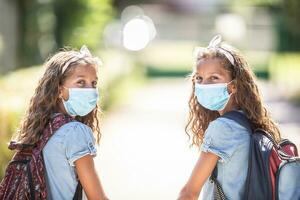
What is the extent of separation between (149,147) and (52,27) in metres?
7.96

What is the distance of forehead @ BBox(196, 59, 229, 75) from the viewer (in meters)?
4.12

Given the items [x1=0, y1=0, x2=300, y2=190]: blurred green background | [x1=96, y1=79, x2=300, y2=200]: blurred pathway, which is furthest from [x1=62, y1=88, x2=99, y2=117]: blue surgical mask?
[x1=96, y1=79, x2=300, y2=200]: blurred pathway

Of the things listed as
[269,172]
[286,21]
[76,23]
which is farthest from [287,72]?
[269,172]

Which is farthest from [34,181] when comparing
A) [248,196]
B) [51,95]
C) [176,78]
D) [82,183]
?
[176,78]

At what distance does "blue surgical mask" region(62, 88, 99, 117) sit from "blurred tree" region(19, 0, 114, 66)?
1524 centimetres

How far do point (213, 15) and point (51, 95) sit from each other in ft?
126

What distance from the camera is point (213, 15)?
4212 centimetres

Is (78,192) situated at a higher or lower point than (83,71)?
lower

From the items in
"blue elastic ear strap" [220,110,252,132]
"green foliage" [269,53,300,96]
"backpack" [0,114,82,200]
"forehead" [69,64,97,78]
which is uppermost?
"forehead" [69,64,97,78]

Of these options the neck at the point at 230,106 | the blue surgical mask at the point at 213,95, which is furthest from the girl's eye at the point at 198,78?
the neck at the point at 230,106

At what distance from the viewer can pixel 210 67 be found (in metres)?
4.12

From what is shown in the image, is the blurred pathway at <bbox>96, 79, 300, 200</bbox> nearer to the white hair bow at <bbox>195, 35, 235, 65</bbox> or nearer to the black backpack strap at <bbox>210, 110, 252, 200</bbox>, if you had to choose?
the white hair bow at <bbox>195, 35, 235, 65</bbox>

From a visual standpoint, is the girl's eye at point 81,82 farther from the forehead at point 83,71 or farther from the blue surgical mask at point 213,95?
Result: the blue surgical mask at point 213,95

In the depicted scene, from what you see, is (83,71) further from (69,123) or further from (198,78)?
(198,78)
